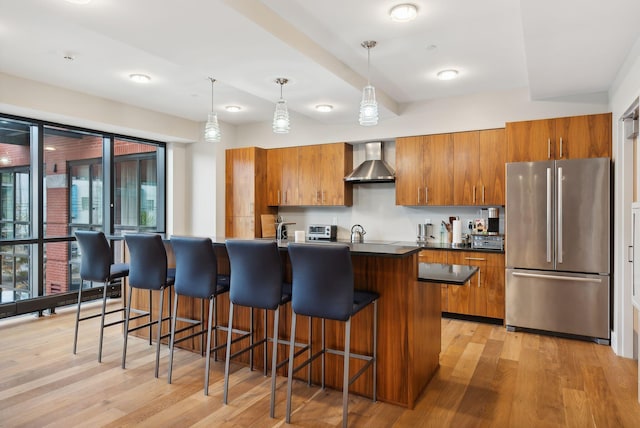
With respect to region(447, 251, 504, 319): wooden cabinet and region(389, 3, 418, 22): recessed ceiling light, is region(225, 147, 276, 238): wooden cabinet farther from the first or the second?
region(389, 3, 418, 22): recessed ceiling light

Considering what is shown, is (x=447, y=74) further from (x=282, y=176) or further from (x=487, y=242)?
(x=282, y=176)

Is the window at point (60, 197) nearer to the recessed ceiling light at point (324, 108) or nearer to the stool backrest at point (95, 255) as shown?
the stool backrest at point (95, 255)

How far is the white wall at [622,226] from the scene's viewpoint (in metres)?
3.36

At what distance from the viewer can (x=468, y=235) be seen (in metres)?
4.86

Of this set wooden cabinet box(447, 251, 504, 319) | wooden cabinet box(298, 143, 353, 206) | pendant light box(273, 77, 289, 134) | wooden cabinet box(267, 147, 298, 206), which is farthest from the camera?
wooden cabinet box(267, 147, 298, 206)

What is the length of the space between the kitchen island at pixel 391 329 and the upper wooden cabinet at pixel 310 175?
273cm

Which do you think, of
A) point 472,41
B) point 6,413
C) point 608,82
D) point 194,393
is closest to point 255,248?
point 194,393

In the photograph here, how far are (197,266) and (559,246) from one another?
11.2ft

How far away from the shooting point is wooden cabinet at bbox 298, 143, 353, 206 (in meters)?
5.43

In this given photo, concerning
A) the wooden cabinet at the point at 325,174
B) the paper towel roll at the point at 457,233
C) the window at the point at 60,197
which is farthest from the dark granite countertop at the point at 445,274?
the window at the point at 60,197

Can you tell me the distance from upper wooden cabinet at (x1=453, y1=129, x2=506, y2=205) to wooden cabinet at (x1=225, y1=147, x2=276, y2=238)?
9.07 ft

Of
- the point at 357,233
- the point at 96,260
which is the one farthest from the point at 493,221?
the point at 96,260

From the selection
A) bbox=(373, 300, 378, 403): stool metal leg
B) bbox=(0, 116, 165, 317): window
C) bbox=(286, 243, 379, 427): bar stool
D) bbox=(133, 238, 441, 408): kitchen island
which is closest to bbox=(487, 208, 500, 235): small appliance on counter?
bbox=(133, 238, 441, 408): kitchen island

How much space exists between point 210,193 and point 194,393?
3.73 meters
